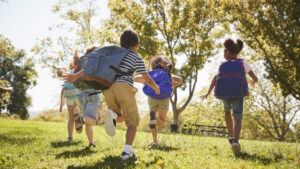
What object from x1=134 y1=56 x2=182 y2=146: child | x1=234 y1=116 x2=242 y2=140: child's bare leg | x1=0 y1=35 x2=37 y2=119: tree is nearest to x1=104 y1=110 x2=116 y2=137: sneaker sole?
x1=134 y1=56 x2=182 y2=146: child

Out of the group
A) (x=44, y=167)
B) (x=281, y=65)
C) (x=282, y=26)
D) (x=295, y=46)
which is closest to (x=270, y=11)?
(x=282, y=26)

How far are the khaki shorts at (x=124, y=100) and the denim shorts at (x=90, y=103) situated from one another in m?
1.28

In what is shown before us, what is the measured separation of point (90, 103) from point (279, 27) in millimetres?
9577

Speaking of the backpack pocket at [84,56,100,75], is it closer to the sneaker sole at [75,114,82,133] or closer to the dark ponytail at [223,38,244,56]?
the sneaker sole at [75,114,82,133]

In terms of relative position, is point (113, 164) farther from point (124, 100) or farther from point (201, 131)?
point (201, 131)

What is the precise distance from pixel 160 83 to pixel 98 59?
2.04 metres

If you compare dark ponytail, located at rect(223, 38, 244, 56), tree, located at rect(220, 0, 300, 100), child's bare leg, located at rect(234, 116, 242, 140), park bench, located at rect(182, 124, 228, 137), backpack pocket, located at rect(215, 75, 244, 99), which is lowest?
park bench, located at rect(182, 124, 228, 137)

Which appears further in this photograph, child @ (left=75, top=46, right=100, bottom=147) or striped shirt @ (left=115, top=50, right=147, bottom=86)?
child @ (left=75, top=46, right=100, bottom=147)

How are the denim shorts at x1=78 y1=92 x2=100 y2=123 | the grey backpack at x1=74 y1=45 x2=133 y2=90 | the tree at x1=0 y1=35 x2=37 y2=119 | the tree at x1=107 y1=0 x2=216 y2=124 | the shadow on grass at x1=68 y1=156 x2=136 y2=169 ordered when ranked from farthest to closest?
1. the tree at x1=0 y1=35 x2=37 y2=119
2. the tree at x1=107 y1=0 x2=216 y2=124
3. the denim shorts at x1=78 y1=92 x2=100 y2=123
4. the grey backpack at x1=74 y1=45 x2=133 y2=90
5. the shadow on grass at x1=68 y1=156 x2=136 y2=169

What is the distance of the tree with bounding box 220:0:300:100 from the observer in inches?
424

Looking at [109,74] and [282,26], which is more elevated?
[282,26]

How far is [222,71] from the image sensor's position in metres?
5.02

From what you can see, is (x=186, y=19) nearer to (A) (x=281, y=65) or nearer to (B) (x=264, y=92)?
(A) (x=281, y=65)

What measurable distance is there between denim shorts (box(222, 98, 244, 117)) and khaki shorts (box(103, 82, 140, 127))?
6.81ft
